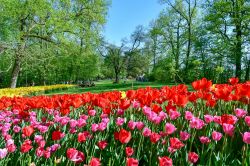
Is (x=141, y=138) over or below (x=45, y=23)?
below

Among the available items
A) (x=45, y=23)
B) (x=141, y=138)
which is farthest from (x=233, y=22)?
(x=141, y=138)

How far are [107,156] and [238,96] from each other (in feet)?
5.53

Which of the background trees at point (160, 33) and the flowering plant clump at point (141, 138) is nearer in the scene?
the flowering plant clump at point (141, 138)

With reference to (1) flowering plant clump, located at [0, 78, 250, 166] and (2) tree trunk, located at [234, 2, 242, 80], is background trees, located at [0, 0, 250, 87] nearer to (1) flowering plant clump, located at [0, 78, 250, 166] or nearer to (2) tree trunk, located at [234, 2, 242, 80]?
(2) tree trunk, located at [234, 2, 242, 80]

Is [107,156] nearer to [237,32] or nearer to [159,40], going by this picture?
[237,32]

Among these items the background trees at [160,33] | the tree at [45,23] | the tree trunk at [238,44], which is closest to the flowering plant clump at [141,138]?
the background trees at [160,33]

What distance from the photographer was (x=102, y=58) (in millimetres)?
66125

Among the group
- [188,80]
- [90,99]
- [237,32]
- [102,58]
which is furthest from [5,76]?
[90,99]

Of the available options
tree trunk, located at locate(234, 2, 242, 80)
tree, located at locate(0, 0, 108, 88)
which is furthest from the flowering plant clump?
tree trunk, located at locate(234, 2, 242, 80)

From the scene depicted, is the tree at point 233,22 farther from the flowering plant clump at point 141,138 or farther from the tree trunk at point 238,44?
the flowering plant clump at point 141,138

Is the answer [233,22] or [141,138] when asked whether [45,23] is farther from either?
[141,138]

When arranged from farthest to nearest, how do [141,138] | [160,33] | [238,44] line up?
[160,33] → [238,44] → [141,138]

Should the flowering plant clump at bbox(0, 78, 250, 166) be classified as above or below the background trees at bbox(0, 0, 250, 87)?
below

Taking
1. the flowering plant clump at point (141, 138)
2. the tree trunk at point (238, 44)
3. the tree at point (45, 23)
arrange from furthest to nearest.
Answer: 1. the tree trunk at point (238, 44)
2. the tree at point (45, 23)
3. the flowering plant clump at point (141, 138)
